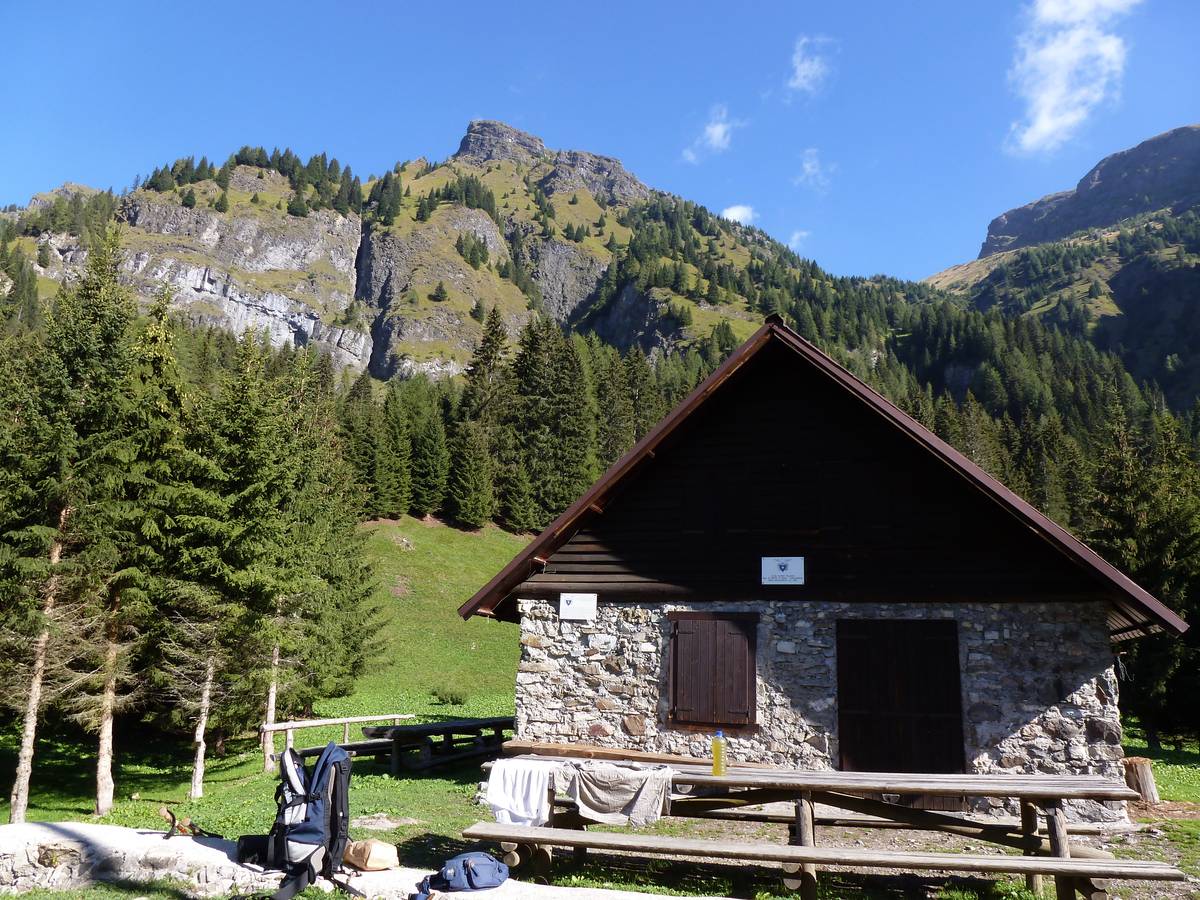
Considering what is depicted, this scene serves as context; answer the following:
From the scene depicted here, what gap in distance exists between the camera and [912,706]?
11359 millimetres

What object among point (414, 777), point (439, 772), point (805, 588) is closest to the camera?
point (805, 588)

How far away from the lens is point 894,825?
9.05 m

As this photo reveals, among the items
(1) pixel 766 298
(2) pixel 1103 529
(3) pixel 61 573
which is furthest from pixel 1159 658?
(1) pixel 766 298

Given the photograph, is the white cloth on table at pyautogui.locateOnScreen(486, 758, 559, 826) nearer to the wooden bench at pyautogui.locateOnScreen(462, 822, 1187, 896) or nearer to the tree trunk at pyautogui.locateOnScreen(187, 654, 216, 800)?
the wooden bench at pyautogui.locateOnScreen(462, 822, 1187, 896)

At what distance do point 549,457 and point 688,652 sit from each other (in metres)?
49.9

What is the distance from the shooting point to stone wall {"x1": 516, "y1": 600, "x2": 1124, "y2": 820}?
1073 cm

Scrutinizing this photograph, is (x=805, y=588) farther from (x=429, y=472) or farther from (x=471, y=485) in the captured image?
(x=429, y=472)

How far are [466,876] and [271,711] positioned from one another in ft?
54.9

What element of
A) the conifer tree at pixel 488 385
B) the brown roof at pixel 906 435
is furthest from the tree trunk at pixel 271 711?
the conifer tree at pixel 488 385

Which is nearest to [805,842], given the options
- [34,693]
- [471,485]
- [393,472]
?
[34,693]

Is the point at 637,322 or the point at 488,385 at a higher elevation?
the point at 637,322

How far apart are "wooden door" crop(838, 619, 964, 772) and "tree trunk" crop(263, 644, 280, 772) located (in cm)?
1445

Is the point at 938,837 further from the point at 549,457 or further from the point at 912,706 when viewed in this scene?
the point at 549,457

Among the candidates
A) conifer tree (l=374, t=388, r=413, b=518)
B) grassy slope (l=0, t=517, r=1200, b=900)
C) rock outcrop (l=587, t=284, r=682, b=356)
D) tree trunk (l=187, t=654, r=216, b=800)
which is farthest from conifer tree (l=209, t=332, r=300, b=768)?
rock outcrop (l=587, t=284, r=682, b=356)
